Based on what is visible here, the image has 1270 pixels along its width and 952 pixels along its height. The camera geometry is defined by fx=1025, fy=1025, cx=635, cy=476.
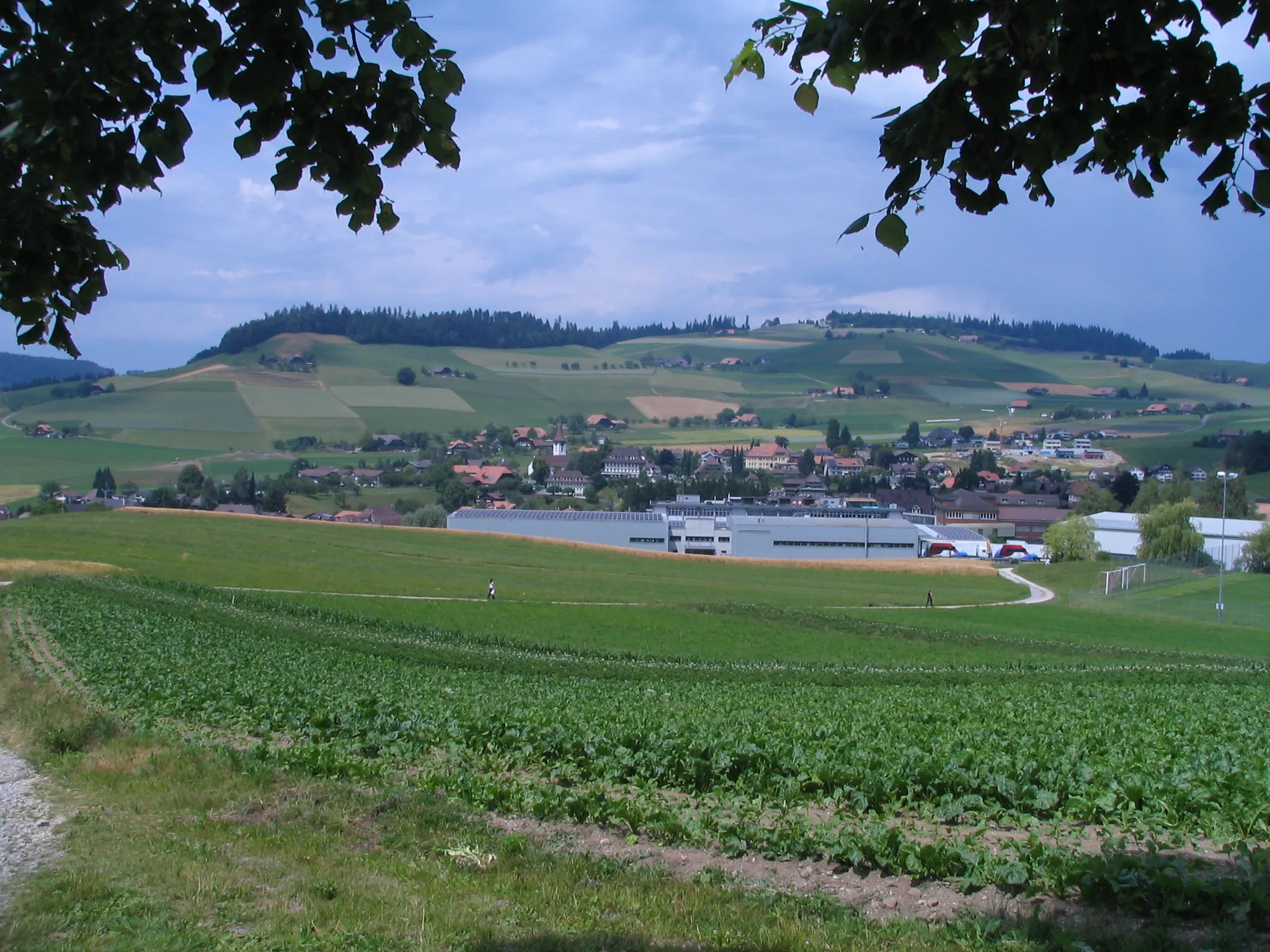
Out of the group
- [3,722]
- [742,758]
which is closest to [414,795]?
[742,758]

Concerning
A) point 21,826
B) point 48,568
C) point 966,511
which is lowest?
point 966,511

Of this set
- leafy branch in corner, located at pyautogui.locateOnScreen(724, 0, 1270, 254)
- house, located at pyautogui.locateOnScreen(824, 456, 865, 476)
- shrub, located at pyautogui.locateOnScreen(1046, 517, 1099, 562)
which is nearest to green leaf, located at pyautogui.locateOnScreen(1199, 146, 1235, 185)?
leafy branch in corner, located at pyautogui.locateOnScreen(724, 0, 1270, 254)

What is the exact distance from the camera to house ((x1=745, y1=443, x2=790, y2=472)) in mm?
180500

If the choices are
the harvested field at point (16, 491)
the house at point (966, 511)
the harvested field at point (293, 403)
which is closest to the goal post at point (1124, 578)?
the house at point (966, 511)

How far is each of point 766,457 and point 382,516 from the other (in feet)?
291

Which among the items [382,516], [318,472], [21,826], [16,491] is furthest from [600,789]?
[318,472]

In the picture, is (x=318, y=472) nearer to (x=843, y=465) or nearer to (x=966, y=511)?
(x=966, y=511)

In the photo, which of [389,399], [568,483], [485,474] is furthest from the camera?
[389,399]

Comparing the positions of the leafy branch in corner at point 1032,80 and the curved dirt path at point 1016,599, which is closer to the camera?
the leafy branch in corner at point 1032,80

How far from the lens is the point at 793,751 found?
1031cm

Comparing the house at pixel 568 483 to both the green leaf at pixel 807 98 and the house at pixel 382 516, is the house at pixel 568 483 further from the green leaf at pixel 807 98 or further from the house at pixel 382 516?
the green leaf at pixel 807 98

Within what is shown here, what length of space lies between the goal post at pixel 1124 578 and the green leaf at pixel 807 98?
6210cm

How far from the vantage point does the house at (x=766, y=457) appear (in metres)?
180

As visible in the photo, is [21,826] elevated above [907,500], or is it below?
above
